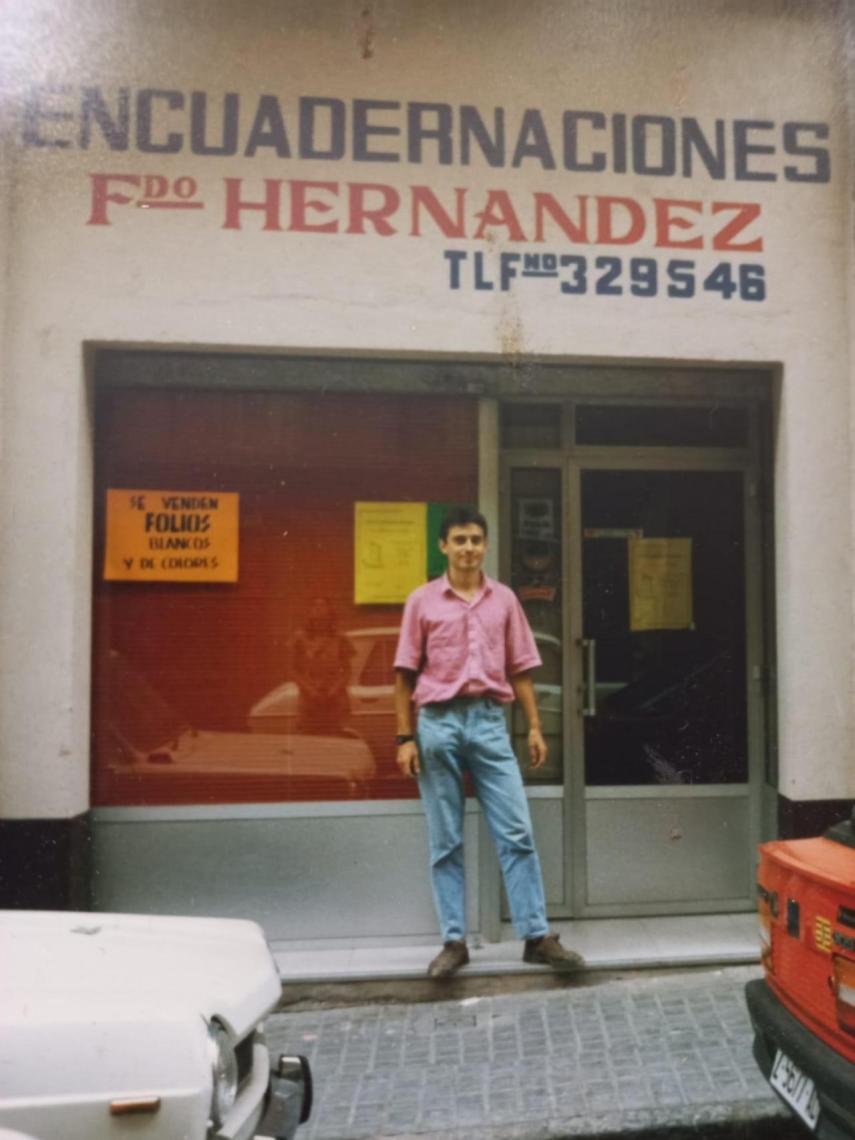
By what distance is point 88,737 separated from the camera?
5.01 meters

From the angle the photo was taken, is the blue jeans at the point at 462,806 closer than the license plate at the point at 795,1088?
No

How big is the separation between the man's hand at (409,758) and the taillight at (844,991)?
2.37 meters

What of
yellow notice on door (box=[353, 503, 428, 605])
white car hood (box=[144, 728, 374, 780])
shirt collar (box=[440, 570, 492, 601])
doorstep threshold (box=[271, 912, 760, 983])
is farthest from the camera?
yellow notice on door (box=[353, 503, 428, 605])

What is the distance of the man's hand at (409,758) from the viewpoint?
4766mm

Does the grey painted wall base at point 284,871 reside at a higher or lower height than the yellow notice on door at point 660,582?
lower

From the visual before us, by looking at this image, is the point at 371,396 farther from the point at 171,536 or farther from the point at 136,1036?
the point at 136,1036

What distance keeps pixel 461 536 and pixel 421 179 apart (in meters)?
1.78

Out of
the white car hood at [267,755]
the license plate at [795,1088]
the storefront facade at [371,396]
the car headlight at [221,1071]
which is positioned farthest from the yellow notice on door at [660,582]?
the car headlight at [221,1071]

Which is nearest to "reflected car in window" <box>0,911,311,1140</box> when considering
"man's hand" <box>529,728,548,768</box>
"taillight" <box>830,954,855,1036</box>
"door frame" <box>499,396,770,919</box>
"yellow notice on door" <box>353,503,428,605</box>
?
"taillight" <box>830,954,855,1036</box>

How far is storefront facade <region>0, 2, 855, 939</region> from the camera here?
16.0 ft

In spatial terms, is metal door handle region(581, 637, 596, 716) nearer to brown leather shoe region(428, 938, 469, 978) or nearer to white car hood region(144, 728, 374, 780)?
white car hood region(144, 728, 374, 780)

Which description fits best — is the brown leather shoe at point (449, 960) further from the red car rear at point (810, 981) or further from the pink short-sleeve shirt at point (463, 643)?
the red car rear at point (810, 981)

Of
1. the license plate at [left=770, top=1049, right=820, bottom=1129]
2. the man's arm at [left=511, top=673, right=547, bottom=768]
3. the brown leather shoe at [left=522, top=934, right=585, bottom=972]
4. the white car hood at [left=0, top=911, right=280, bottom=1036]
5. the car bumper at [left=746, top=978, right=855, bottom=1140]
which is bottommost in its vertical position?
the brown leather shoe at [left=522, top=934, right=585, bottom=972]

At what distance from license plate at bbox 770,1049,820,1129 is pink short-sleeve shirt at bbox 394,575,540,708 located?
210 centimetres
